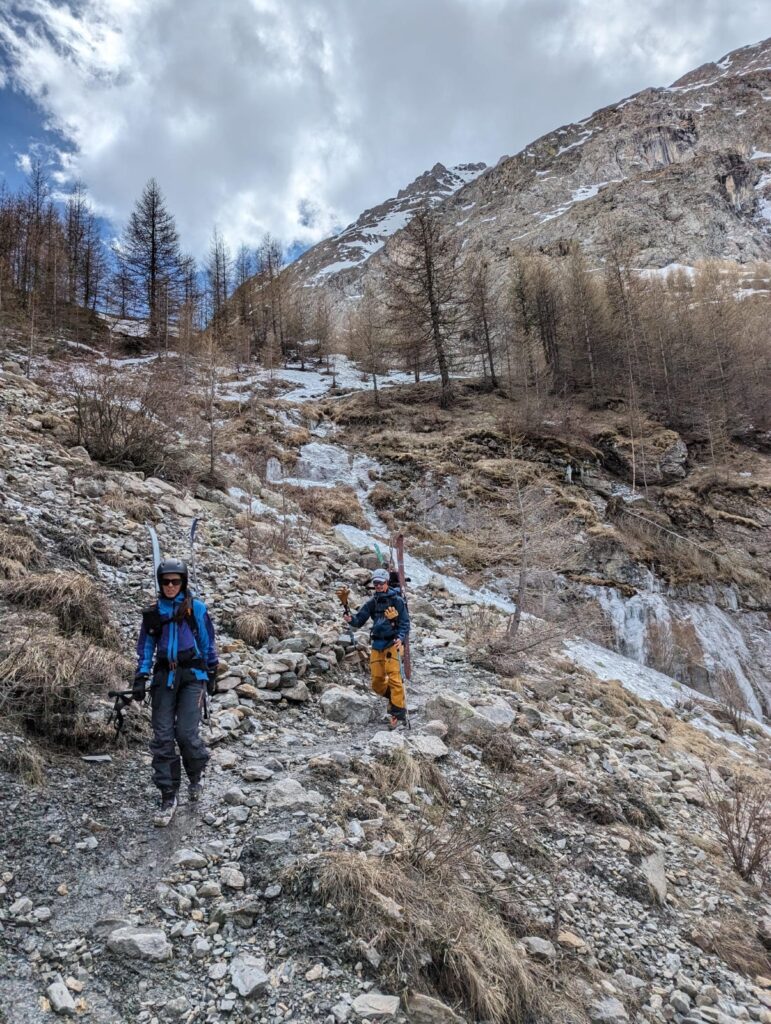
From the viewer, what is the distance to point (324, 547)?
13055 mm

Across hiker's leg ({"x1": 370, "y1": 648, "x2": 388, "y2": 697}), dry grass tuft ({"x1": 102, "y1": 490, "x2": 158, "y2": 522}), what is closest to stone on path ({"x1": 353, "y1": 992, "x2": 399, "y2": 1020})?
hiker's leg ({"x1": 370, "y1": 648, "x2": 388, "y2": 697})

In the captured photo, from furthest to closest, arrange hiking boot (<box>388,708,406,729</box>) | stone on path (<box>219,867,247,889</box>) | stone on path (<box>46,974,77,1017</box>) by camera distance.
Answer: hiking boot (<box>388,708,406,729</box>) → stone on path (<box>219,867,247,889</box>) → stone on path (<box>46,974,77,1017</box>)

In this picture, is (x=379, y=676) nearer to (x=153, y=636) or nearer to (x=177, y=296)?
(x=153, y=636)

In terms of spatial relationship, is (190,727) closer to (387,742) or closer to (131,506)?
(387,742)

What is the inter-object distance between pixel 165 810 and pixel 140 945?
1193 millimetres

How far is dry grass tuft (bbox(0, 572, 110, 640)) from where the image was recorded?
554 cm

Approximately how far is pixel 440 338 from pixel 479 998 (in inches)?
1204

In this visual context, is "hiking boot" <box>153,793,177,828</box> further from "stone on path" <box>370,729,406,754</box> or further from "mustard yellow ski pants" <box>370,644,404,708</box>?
"mustard yellow ski pants" <box>370,644,404,708</box>

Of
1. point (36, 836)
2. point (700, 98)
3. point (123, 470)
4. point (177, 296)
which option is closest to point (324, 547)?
point (123, 470)

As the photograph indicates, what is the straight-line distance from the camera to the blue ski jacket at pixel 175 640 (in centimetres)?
400

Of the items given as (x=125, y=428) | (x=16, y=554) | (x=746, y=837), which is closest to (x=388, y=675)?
(x=746, y=837)

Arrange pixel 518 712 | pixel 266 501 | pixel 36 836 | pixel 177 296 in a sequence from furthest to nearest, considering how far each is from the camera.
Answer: pixel 177 296, pixel 266 501, pixel 518 712, pixel 36 836

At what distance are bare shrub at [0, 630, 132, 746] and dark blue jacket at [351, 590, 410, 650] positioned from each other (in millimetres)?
3216

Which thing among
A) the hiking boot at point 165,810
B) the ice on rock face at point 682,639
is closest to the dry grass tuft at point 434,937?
the hiking boot at point 165,810
